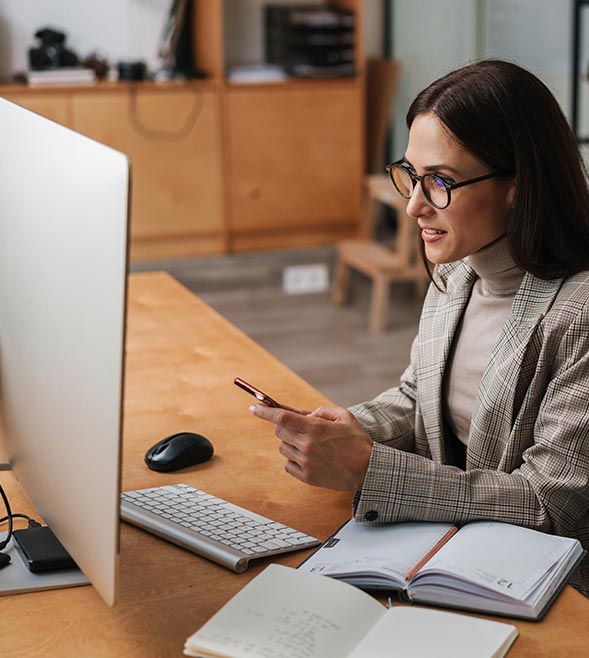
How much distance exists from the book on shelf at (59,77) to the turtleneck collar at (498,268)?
3806 millimetres

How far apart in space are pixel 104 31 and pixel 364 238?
1.70 meters

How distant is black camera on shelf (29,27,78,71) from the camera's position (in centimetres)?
494

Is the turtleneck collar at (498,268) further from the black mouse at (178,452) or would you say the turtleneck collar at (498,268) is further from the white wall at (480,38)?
the white wall at (480,38)

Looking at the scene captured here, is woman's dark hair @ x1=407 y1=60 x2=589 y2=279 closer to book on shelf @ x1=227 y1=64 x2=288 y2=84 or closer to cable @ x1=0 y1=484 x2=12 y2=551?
cable @ x1=0 y1=484 x2=12 y2=551

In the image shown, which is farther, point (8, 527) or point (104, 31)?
point (104, 31)

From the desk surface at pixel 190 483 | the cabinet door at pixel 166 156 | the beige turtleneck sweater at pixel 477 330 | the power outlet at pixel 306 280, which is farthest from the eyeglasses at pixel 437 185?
the power outlet at pixel 306 280

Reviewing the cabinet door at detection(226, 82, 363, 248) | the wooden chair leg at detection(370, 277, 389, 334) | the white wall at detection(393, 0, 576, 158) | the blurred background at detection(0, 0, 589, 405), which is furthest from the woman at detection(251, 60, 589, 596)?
the cabinet door at detection(226, 82, 363, 248)

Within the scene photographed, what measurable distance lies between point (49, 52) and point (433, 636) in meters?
4.49

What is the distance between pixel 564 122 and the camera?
1327mm

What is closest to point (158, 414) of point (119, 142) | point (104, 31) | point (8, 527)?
point (8, 527)

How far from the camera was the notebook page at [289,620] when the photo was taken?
0.91 m

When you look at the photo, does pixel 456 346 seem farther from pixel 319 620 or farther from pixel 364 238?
pixel 364 238

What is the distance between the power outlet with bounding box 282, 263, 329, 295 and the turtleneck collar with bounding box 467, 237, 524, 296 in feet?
12.2

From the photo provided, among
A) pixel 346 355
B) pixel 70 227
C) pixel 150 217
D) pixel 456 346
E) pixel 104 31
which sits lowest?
pixel 346 355
